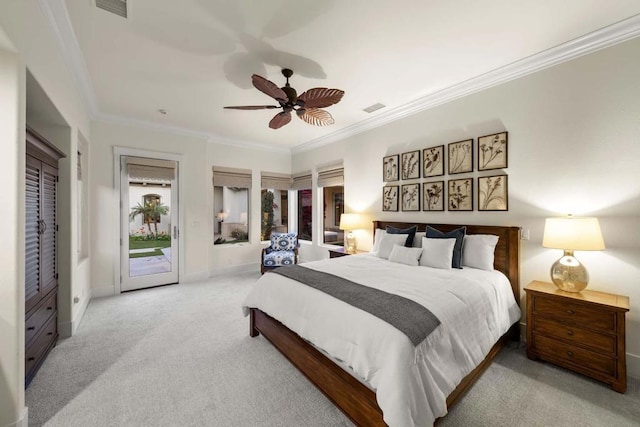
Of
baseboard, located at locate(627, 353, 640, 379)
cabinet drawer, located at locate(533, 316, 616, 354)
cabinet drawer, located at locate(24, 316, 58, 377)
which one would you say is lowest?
Result: baseboard, located at locate(627, 353, 640, 379)

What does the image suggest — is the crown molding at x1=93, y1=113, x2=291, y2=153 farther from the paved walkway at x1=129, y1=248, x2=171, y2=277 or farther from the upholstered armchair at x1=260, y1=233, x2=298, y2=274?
the paved walkway at x1=129, y1=248, x2=171, y2=277

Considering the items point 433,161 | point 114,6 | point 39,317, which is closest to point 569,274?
point 433,161

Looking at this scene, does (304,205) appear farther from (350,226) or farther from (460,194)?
(460,194)

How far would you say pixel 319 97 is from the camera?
2.53 metres

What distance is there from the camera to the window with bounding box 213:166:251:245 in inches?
210

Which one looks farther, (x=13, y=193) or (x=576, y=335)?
(x=576, y=335)

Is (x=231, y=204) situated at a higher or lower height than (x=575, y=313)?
higher

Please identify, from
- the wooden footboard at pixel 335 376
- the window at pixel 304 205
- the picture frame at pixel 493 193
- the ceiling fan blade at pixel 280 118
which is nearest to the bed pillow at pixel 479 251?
the picture frame at pixel 493 193

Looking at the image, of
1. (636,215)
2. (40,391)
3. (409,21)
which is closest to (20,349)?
(40,391)

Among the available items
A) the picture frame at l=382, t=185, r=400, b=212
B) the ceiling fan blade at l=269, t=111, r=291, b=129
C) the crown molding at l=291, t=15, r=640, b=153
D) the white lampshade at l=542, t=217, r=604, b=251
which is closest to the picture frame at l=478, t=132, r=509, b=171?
the crown molding at l=291, t=15, r=640, b=153

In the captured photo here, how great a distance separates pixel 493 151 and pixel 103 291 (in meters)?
5.79

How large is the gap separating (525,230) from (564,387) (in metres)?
1.39

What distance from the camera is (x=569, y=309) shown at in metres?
2.18

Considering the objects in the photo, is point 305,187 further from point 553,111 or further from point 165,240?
point 553,111
